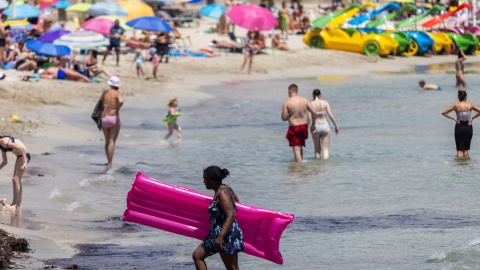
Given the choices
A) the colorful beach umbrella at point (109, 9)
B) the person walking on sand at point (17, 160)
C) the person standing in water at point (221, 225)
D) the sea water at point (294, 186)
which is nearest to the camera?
the person standing in water at point (221, 225)

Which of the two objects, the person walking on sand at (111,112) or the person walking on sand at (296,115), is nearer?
the person walking on sand at (111,112)

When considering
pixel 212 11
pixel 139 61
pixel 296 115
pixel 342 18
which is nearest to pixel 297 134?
pixel 296 115

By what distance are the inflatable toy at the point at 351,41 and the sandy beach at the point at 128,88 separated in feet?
1.52

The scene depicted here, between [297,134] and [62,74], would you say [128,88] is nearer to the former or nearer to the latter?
[62,74]

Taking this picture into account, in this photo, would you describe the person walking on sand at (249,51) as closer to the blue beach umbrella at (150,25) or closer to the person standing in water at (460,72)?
the blue beach umbrella at (150,25)

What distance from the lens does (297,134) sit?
46.6 ft

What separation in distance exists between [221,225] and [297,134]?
7.63m

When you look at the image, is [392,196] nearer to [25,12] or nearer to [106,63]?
[106,63]

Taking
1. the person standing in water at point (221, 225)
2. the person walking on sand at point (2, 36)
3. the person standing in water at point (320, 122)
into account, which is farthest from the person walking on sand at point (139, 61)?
the person standing in water at point (221, 225)

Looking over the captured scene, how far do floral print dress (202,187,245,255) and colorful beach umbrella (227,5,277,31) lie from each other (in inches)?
907

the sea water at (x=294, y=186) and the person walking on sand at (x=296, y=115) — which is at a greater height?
the person walking on sand at (x=296, y=115)

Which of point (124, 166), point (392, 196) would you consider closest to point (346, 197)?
point (392, 196)

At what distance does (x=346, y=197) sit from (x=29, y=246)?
16.6 ft

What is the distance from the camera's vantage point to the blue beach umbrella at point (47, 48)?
73.9 feet
